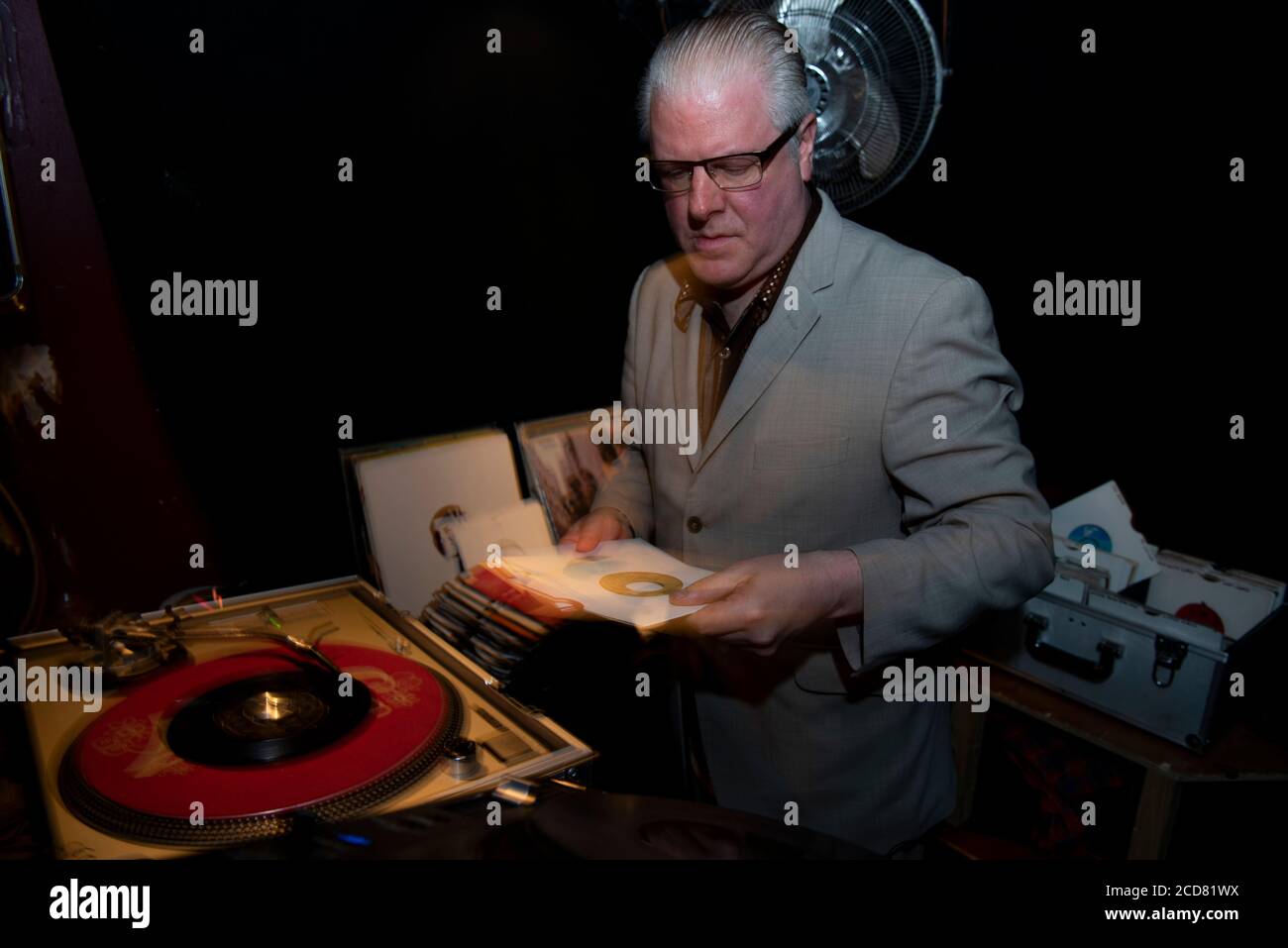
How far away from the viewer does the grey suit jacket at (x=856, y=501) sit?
1.26 metres

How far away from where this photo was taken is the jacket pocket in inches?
54.3

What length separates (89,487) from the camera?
5.54 feet

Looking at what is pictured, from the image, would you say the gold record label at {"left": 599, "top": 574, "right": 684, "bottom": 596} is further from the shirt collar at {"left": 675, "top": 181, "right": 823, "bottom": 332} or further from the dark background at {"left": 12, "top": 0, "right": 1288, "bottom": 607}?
the dark background at {"left": 12, "top": 0, "right": 1288, "bottom": 607}

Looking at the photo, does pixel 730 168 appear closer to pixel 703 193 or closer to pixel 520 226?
pixel 703 193

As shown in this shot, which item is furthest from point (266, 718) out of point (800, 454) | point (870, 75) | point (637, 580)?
point (870, 75)

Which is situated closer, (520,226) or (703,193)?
(703,193)

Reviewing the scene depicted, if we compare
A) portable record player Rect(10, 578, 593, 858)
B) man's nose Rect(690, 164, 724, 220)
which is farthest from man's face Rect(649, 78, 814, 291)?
portable record player Rect(10, 578, 593, 858)

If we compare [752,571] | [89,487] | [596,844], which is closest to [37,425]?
[89,487]

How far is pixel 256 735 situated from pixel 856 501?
3.33 feet

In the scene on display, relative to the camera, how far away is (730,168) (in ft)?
4.42

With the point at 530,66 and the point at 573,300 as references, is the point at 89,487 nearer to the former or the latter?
the point at 573,300

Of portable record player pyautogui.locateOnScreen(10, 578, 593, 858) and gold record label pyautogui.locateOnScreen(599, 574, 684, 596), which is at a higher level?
gold record label pyautogui.locateOnScreen(599, 574, 684, 596)

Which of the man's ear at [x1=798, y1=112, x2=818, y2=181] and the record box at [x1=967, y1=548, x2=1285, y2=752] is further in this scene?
the record box at [x1=967, y1=548, x2=1285, y2=752]

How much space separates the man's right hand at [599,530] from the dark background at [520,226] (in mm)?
720
